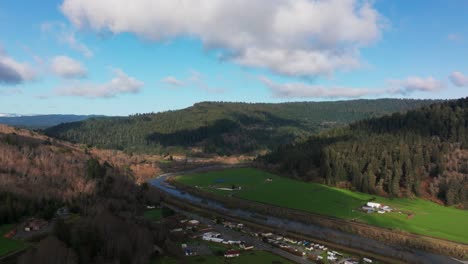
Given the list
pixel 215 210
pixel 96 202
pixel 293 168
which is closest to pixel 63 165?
pixel 96 202

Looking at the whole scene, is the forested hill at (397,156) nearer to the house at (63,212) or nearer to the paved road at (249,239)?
the paved road at (249,239)

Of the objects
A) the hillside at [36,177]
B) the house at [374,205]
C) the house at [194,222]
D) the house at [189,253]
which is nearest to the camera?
the house at [189,253]

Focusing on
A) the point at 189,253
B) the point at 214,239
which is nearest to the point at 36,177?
the point at 214,239

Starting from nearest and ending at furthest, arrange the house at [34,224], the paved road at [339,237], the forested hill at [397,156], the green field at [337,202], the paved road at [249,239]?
1. the paved road at [249,239]
2. the house at [34,224]
3. the paved road at [339,237]
4. the green field at [337,202]
5. the forested hill at [397,156]

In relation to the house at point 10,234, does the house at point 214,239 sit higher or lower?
lower

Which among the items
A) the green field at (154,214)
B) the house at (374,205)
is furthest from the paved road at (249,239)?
the house at (374,205)

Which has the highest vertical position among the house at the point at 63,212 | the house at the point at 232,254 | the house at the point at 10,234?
the house at the point at 63,212
